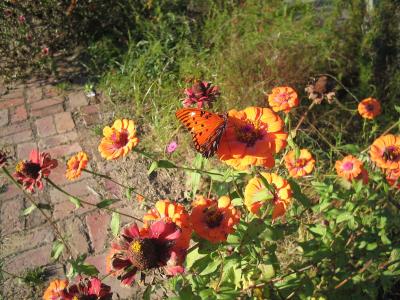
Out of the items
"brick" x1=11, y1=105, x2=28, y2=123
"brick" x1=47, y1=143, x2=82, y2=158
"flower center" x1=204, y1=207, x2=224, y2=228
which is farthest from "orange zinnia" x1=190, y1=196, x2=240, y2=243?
"brick" x1=11, y1=105, x2=28, y2=123

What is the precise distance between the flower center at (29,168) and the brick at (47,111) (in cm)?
203

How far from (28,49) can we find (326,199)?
3352mm

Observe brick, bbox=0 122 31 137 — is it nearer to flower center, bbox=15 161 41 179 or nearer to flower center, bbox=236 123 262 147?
flower center, bbox=15 161 41 179

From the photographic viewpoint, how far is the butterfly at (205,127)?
1059 mm

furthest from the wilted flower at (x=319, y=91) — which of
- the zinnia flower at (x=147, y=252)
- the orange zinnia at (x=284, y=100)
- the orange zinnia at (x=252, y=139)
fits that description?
the zinnia flower at (x=147, y=252)

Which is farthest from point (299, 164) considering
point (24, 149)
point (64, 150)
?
point (24, 149)

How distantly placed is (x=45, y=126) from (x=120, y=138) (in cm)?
202

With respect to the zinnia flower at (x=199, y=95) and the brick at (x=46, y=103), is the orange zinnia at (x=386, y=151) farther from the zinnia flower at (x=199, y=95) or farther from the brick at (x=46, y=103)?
the brick at (x=46, y=103)

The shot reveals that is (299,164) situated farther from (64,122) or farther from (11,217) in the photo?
(64,122)

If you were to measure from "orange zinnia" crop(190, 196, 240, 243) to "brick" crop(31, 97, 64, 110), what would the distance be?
2.57 m

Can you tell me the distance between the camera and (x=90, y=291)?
47.5 inches

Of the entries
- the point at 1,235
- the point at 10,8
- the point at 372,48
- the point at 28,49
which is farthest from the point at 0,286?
the point at 372,48

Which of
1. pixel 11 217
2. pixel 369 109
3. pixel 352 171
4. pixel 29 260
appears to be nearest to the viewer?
pixel 352 171

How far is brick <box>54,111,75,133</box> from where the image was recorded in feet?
10.7
